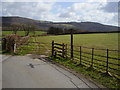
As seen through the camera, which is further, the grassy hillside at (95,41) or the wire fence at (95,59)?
the grassy hillside at (95,41)

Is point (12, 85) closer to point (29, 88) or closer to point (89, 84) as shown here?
point (29, 88)

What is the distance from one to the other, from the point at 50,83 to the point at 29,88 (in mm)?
1043

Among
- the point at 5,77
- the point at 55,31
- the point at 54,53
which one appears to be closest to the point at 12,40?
the point at 54,53

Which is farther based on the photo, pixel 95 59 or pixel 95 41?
pixel 95 41

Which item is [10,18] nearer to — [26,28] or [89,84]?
[26,28]

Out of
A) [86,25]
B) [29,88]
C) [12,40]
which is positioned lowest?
[29,88]

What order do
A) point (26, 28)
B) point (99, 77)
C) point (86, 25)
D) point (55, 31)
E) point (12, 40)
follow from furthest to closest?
point (86, 25)
point (55, 31)
point (26, 28)
point (12, 40)
point (99, 77)

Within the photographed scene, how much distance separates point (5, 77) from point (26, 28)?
69.3 metres

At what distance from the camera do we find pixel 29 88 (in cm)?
711

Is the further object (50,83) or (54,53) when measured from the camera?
(54,53)

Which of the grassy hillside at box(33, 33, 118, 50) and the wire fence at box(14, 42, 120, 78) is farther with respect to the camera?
the grassy hillside at box(33, 33, 118, 50)

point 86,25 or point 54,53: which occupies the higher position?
point 86,25

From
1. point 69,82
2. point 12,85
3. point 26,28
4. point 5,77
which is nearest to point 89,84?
point 69,82

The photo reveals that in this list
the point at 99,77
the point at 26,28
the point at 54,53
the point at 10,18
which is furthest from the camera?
the point at 10,18
